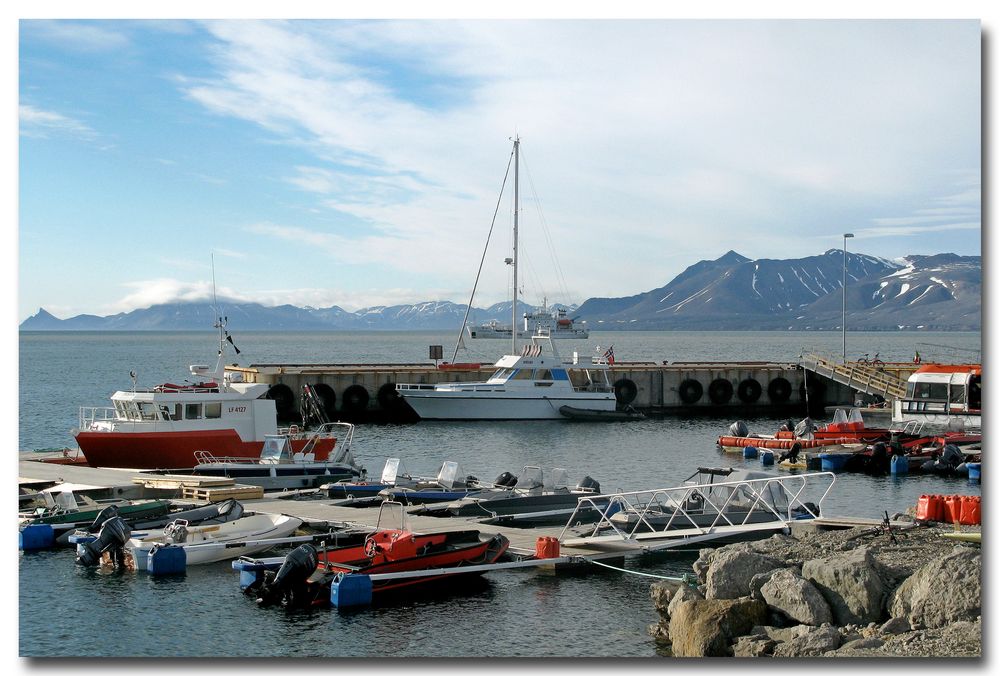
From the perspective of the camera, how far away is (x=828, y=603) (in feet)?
37.0

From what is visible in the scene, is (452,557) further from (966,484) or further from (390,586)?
(966,484)

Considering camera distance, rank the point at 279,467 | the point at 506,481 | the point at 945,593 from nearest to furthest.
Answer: the point at 945,593 < the point at 506,481 < the point at 279,467

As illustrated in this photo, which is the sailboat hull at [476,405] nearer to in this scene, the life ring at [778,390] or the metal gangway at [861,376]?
the life ring at [778,390]

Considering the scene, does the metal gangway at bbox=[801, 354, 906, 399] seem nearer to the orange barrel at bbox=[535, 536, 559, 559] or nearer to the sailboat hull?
the sailboat hull

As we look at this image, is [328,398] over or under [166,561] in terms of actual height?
over

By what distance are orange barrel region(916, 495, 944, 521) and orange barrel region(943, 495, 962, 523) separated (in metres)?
0.08

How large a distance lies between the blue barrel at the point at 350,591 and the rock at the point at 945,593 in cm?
632

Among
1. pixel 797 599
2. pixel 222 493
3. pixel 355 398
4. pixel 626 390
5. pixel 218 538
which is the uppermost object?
pixel 626 390

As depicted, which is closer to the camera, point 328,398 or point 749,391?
point 328,398

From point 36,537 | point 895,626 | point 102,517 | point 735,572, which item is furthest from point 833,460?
point 36,537

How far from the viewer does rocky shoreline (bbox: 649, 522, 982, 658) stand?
32.3 ft

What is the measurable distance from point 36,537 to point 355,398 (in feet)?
92.9

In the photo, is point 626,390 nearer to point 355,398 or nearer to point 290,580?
point 355,398

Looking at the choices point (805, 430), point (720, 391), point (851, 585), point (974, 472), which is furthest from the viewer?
point (720, 391)
